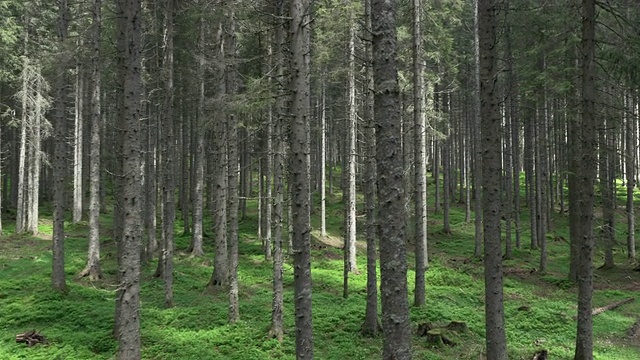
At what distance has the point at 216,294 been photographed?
15633 millimetres

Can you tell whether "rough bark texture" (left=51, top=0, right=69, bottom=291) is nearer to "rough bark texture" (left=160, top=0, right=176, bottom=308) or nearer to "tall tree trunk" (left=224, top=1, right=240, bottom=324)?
"rough bark texture" (left=160, top=0, right=176, bottom=308)

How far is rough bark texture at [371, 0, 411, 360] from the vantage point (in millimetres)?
5645

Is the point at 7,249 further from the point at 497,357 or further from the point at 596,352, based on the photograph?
the point at 596,352

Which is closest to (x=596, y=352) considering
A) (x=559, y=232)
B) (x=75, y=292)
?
(x=75, y=292)

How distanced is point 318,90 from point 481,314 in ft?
76.0

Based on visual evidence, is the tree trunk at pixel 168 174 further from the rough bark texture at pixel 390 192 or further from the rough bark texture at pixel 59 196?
the rough bark texture at pixel 390 192

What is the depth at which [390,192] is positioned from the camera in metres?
5.68

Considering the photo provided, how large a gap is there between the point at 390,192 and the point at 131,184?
5.36m

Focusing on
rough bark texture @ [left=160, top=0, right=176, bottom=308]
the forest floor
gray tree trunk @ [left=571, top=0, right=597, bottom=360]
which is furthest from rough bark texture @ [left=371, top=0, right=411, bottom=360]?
rough bark texture @ [left=160, top=0, right=176, bottom=308]

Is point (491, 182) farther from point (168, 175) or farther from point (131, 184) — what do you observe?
point (168, 175)

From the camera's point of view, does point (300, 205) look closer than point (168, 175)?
Yes

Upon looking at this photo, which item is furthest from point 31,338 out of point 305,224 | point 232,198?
point 305,224

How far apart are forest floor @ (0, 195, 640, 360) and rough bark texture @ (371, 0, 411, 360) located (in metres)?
5.45

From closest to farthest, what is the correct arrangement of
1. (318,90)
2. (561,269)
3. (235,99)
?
(235,99) < (561,269) < (318,90)
